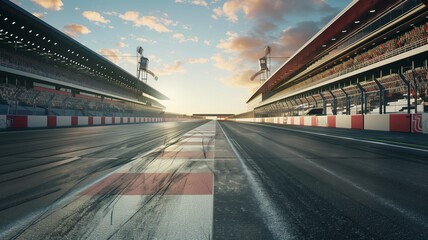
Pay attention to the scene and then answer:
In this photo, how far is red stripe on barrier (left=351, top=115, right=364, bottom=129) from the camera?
48.8ft

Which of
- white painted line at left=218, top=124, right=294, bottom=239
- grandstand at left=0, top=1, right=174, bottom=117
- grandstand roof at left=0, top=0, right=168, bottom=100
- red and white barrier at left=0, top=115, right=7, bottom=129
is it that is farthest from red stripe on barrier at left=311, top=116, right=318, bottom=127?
grandstand roof at left=0, top=0, right=168, bottom=100

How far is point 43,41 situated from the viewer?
26.9 meters

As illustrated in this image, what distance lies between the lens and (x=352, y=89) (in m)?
28.4

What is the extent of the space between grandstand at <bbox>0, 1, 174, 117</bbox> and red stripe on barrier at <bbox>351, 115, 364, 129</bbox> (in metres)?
22.0

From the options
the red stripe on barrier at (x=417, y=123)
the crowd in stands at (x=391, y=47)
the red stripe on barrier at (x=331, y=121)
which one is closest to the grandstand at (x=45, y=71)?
the red stripe on barrier at (x=331, y=121)

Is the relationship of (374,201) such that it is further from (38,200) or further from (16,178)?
(16,178)

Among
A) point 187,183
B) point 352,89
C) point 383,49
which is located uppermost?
point 383,49

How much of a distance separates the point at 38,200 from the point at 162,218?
1407 mm

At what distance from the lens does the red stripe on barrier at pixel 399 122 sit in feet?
38.1

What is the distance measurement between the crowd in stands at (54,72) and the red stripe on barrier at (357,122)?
32322 millimetres

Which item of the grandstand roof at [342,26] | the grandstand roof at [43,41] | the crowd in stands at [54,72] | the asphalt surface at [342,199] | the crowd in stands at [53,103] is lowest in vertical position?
the asphalt surface at [342,199]

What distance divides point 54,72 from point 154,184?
39.3 m

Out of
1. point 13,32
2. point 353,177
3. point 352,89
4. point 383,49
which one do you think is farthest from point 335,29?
point 13,32

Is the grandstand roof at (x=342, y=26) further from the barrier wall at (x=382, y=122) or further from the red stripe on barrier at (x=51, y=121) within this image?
the red stripe on barrier at (x=51, y=121)
